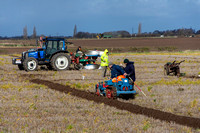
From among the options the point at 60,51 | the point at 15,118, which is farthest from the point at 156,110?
the point at 60,51

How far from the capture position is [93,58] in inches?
1019

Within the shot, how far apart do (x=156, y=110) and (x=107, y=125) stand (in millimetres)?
2491

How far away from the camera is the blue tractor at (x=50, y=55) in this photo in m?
23.6

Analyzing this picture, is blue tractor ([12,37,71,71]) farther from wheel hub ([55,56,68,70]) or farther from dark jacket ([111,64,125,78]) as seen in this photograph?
dark jacket ([111,64,125,78])

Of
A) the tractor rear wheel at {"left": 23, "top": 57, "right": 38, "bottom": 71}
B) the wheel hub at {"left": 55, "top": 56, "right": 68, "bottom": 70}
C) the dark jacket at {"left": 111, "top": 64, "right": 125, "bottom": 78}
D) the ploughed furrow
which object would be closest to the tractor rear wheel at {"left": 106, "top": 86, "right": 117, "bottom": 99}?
the ploughed furrow

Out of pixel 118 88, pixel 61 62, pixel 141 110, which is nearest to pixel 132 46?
pixel 61 62

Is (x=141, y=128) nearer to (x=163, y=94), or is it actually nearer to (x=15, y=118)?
(x=15, y=118)

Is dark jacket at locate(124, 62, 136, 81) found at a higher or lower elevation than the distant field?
higher

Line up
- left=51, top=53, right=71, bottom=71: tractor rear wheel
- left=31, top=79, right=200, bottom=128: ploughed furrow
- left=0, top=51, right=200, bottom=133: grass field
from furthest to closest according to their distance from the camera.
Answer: left=51, top=53, right=71, bottom=71: tractor rear wheel
left=31, top=79, right=200, bottom=128: ploughed furrow
left=0, top=51, right=200, bottom=133: grass field

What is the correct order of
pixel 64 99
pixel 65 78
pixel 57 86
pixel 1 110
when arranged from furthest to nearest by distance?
1. pixel 65 78
2. pixel 57 86
3. pixel 64 99
4. pixel 1 110

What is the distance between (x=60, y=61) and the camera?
944 inches

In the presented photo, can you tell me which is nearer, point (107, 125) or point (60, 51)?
point (107, 125)

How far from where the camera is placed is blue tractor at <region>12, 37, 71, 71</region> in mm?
23641

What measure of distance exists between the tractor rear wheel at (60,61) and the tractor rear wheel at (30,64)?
3.87 ft
